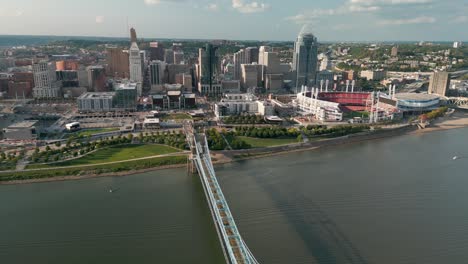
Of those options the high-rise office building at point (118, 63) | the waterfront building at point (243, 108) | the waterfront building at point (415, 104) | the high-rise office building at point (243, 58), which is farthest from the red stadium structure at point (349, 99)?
the high-rise office building at point (118, 63)

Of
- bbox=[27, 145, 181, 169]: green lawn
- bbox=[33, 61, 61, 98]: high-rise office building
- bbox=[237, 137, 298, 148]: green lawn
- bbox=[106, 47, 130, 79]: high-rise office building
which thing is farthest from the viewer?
bbox=[106, 47, 130, 79]: high-rise office building

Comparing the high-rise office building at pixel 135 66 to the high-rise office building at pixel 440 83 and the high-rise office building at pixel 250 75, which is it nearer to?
the high-rise office building at pixel 250 75

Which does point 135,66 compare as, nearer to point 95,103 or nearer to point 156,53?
point 95,103

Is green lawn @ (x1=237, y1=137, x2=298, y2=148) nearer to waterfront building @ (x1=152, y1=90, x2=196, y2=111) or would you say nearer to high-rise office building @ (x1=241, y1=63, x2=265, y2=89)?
waterfront building @ (x1=152, y1=90, x2=196, y2=111)

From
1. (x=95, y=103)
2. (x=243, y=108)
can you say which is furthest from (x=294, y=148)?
(x=95, y=103)

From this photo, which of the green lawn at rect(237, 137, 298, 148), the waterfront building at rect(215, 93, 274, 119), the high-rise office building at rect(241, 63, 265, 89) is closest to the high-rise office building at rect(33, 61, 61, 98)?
the waterfront building at rect(215, 93, 274, 119)

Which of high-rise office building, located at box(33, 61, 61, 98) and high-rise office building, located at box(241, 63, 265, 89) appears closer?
high-rise office building, located at box(33, 61, 61, 98)
